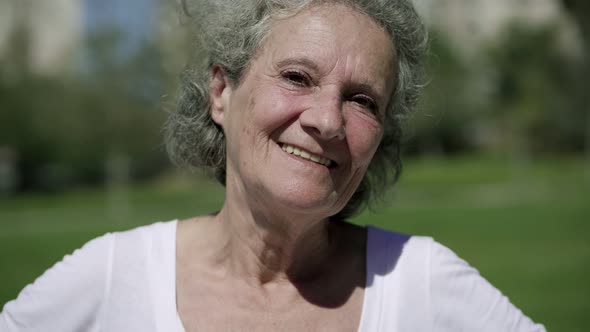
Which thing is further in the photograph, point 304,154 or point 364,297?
point 364,297

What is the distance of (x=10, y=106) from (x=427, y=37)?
37.2m

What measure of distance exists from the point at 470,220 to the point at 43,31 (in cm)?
5302

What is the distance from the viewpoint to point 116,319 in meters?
2.40

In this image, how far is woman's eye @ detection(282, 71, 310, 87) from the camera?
230 cm

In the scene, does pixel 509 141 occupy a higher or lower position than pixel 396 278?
higher

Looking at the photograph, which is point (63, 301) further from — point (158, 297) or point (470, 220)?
point (470, 220)

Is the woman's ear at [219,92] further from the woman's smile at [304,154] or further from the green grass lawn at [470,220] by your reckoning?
the green grass lawn at [470,220]

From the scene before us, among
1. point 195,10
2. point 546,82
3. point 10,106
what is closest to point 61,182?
point 10,106

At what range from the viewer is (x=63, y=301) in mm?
2396

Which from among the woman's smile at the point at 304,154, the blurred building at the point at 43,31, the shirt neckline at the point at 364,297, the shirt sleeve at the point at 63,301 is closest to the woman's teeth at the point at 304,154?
the woman's smile at the point at 304,154

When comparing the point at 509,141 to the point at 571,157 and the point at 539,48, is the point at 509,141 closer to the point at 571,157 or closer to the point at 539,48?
the point at 571,157

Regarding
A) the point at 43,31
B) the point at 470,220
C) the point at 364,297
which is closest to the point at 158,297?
the point at 364,297

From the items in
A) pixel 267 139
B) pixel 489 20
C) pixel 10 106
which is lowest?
pixel 10 106

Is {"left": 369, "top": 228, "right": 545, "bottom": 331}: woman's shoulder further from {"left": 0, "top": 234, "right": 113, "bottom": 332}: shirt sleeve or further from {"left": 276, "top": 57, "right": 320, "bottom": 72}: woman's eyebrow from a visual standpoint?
{"left": 0, "top": 234, "right": 113, "bottom": 332}: shirt sleeve
